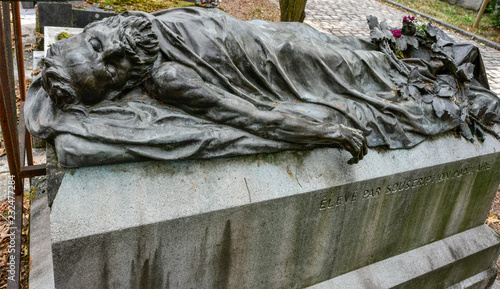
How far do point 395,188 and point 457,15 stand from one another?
15.7m

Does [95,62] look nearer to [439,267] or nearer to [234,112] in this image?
[234,112]

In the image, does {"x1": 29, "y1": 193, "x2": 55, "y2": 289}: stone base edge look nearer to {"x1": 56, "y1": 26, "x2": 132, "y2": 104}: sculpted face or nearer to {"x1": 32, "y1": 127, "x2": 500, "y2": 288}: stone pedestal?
{"x1": 32, "y1": 127, "x2": 500, "y2": 288}: stone pedestal

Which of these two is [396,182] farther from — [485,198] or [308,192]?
[485,198]

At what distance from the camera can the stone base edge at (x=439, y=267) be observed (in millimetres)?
3594

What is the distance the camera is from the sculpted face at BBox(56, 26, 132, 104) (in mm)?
2408

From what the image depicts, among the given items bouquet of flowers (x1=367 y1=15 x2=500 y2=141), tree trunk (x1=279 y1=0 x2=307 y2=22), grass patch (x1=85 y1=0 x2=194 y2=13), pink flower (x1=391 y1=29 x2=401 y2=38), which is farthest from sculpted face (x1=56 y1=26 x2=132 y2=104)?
tree trunk (x1=279 y1=0 x2=307 y2=22)

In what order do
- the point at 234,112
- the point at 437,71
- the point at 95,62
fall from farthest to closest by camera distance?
the point at 437,71 < the point at 234,112 < the point at 95,62

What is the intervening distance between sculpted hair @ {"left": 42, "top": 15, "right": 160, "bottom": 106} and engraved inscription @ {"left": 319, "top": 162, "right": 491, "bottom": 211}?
1546 millimetres

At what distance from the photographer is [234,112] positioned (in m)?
2.68

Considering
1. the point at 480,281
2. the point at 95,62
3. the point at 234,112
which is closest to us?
the point at 95,62

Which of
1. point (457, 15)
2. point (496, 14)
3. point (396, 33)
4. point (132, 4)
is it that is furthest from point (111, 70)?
point (457, 15)

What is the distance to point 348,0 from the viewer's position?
47.5ft

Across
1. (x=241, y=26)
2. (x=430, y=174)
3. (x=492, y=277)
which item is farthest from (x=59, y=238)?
(x=492, y=277)

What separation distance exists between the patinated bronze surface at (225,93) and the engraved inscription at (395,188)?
0.31 m
